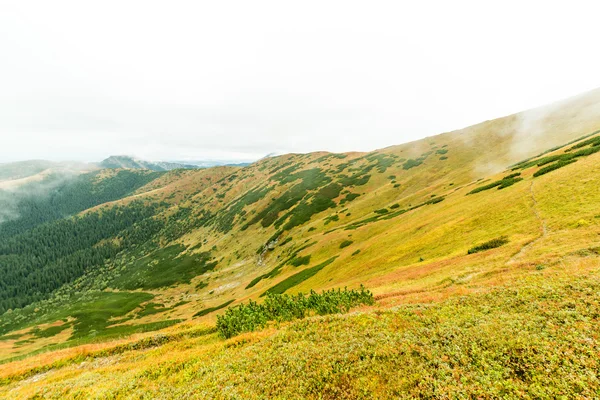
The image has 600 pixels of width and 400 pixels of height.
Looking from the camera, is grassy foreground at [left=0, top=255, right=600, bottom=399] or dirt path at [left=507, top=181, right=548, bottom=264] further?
dirt path at [left=507, top=181, right=548, bottom=264]

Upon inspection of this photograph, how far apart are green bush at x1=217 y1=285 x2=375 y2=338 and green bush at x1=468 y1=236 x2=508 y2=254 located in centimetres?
1209

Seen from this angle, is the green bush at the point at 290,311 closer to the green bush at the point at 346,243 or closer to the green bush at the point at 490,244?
the green bush at the point at 490,244

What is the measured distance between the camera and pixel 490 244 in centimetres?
2338

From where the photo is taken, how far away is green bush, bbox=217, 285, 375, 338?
1883cm

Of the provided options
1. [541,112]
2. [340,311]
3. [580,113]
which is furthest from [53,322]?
[541,112]

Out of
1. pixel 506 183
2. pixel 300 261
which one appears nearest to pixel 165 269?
pixel 300 261

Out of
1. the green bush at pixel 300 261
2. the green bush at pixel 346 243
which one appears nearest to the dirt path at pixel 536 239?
the green bush at pixel 346 243

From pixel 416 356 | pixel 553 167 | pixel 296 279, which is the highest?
pixel 553 167

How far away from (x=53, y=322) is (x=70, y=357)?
4828 inches

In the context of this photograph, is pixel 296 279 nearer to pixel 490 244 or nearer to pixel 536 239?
pixel 490 244

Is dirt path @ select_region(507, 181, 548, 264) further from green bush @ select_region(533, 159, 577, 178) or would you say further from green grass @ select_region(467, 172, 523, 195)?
green grass @ select_region(467, 172, 523, 195)

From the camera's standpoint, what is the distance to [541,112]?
89.4 m

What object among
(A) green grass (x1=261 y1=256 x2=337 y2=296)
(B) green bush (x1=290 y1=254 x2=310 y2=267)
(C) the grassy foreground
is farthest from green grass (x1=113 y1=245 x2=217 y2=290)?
(C) the grassy foreground

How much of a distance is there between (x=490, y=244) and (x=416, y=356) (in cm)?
1842
